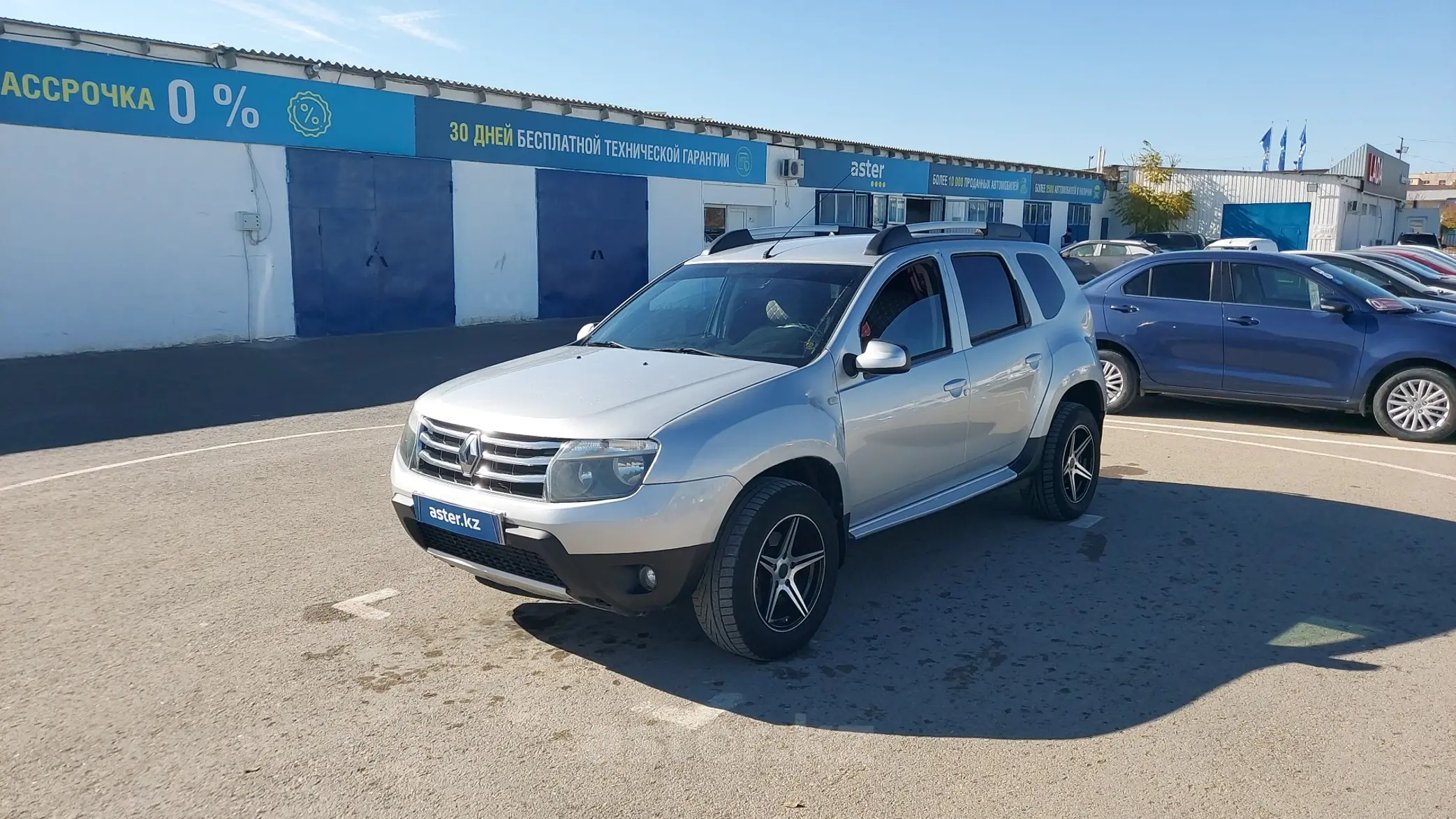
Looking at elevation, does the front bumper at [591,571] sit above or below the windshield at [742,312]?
below

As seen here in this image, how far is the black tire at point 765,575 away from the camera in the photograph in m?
4.03

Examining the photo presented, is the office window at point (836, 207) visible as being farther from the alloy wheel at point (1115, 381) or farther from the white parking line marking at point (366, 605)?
the white parking line marking at point (366, 605)

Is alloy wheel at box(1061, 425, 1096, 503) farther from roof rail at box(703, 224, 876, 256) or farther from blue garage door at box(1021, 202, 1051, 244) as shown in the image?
blue garage door at box(1021, 202, 1051, 244)

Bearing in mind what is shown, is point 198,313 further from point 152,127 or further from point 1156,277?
point 1156,277

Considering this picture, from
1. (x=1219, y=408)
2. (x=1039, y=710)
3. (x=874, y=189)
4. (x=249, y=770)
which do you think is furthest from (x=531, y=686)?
(x=874, y=189)

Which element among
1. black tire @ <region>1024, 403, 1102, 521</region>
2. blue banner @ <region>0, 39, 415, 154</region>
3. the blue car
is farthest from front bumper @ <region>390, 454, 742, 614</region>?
blue banner @ <region>0, 39, 415, 154</region>

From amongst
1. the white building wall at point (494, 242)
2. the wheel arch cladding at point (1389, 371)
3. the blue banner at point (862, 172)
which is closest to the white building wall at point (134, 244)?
the white building wall at point (494, 242)

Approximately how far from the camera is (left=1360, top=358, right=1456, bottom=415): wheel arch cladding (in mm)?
9141

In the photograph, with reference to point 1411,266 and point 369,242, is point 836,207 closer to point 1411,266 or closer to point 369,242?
point 1411,266

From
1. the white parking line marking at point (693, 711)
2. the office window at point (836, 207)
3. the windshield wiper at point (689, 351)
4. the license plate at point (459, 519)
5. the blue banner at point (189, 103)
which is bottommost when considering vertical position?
the white parking line marking at point (693, 711)

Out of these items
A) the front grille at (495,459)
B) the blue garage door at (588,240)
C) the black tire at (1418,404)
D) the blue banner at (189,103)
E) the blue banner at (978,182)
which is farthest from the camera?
the blue banner at (978,182)

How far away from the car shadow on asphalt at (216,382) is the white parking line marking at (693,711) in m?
6.68

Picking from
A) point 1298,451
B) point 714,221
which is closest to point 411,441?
point 1298,451

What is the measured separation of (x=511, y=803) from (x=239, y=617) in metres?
2.22
